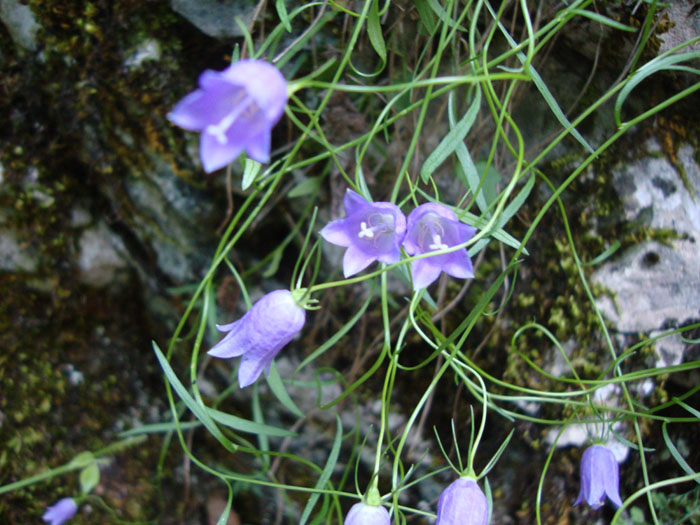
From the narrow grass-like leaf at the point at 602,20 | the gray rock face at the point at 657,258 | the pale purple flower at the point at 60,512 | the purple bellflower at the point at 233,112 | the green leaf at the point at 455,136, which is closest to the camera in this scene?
the purple bellflower at the point at 233,112

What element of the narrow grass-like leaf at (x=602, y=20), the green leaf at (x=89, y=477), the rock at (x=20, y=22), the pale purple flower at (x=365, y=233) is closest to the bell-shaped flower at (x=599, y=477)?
the pale purple flower at (x=365, y=233)

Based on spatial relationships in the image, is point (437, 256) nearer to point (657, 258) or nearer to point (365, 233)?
point (365, 233)

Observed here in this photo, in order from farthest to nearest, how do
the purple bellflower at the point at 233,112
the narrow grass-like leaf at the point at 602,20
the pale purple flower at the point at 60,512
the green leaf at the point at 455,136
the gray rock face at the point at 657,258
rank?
the pale purple flower at the point at 60,512 → the gray rock face at the point at 657,258 → the green leaf at the point at 455,136 → the narrow grass-like leaf at the point at 602,20 → the purple bellflower at the point at 233,112

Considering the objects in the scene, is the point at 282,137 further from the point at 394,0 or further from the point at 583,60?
the point at 583,60

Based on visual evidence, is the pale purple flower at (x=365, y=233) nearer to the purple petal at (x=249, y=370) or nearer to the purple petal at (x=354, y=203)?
the purple petal at (x=354, y=203)

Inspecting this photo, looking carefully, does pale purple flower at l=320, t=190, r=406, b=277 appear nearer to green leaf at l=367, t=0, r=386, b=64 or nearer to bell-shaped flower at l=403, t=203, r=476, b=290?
bell-shaped flower at l=403, t=203, r=476, b=290

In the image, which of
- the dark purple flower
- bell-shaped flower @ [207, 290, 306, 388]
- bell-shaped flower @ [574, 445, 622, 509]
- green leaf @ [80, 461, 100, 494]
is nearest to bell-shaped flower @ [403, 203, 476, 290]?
bell-shaped flower @ [207, 290, 306, 388]

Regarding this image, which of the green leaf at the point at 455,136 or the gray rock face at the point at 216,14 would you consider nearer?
the green leaf at the point at 455,136

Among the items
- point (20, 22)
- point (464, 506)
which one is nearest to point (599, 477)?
point (464, 506)
